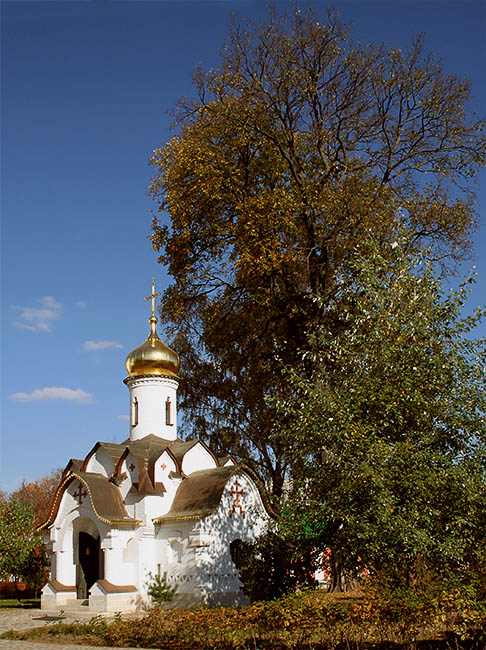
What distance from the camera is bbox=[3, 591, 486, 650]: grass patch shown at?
7.83 meters

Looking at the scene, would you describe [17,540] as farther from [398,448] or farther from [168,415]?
[398,448]

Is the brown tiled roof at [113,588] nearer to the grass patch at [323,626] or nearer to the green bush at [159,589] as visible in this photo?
the green bush at [159,589]

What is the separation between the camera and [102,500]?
1833cm

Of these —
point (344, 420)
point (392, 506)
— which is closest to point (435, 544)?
point (392, 506)

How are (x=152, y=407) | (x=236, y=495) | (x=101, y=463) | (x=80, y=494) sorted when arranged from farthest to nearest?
1. (x=152, y=407)
2. (x=101, y=463)
3. (x=80, y=494)
4. (x=236, y=495)

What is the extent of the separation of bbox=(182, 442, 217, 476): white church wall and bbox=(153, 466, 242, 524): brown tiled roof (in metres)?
0.45

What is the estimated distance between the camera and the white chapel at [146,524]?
1725 cm

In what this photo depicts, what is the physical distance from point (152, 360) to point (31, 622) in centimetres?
841

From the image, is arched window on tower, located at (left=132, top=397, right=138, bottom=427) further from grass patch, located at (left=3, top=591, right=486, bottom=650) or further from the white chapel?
grass patch, located at (left=3, top=591, right=486, bottom=650)

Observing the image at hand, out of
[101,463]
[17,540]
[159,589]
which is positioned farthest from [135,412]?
[17,540]

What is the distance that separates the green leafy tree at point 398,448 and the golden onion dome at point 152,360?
10.9m

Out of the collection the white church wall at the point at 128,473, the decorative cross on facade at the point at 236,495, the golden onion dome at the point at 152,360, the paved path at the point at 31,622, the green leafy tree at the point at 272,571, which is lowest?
the paved path at the point at 31,622

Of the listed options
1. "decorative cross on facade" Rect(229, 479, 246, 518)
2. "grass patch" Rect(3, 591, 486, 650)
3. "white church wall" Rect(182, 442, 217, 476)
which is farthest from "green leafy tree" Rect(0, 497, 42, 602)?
"grass patch" Rect(3, 591, 486, 650)

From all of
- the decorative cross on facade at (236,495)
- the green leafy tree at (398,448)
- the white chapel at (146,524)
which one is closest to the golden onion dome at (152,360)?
the white chapel at (146,524)
